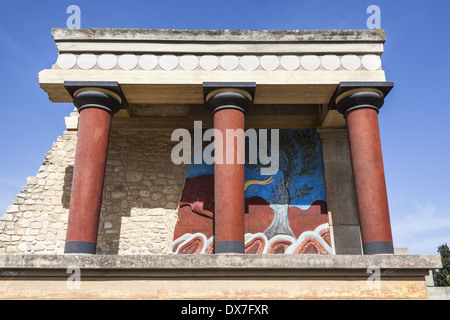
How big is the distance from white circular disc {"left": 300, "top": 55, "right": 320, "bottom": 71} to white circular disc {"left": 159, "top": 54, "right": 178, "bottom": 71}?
2.62 metres

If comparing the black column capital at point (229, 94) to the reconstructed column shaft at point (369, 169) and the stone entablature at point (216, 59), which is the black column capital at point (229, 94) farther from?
the reconstructed column shaft at point (369, 169)

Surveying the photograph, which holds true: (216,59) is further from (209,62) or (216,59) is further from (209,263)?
(209,263)

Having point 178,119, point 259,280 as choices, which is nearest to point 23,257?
point 259,280

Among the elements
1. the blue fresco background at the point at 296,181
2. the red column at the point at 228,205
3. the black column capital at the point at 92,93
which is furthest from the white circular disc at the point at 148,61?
the blue fresco background at the point at 296,181

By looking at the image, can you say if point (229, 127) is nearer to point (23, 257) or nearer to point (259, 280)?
point (259, 280)

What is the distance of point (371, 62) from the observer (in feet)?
25.7

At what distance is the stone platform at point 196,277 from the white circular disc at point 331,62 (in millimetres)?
4073

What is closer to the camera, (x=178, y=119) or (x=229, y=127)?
(x=229, y=127)

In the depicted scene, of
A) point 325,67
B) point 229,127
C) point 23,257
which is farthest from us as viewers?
point 325,67

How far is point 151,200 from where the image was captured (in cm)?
934

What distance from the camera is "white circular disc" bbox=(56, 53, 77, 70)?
7.75 m

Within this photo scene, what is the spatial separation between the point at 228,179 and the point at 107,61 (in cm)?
354

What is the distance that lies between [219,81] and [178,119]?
2.46 metres
